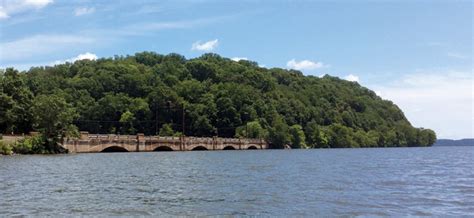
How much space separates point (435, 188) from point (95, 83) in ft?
519

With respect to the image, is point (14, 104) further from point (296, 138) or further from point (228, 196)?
point (296, 138)

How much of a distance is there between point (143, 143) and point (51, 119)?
3138 cm

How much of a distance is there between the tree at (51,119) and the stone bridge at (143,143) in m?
3.22

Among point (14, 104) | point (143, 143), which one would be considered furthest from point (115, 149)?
point (14, 104)

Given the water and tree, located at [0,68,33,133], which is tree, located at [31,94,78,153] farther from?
the water

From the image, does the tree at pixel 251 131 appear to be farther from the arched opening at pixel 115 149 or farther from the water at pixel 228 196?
the water at pixel 228 196

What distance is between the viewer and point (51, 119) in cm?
7981

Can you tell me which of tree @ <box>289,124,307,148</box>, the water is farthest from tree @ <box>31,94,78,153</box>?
tree @ <box>289,124,307,148</box>

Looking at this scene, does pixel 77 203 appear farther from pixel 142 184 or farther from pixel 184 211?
pixel 142 184

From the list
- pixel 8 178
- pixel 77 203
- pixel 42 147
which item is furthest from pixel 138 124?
pixel 77 203

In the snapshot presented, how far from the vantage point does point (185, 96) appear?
188m

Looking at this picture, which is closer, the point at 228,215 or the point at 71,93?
the point at 228,215

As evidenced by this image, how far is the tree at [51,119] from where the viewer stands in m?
79.8

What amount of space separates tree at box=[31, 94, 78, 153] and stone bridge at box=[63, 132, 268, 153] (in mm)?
3216
